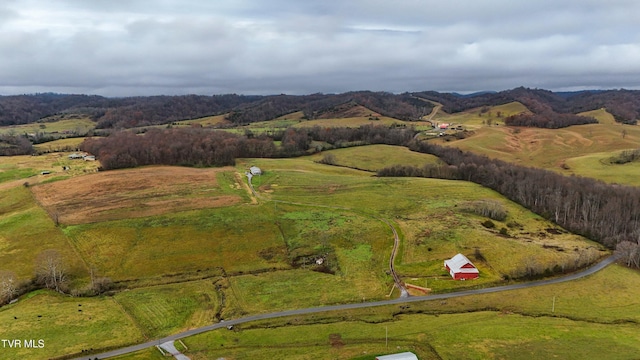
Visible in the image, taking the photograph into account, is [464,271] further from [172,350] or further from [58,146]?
[58,146]

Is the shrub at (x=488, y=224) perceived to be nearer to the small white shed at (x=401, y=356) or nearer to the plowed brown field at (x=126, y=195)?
the small white shed at (x=401, y=356)

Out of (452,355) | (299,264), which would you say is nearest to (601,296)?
(452,355)

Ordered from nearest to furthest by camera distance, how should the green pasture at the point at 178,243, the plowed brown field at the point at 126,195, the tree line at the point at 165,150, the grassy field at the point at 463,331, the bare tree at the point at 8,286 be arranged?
1. the grassy field at the point at 463,331
2. the bare tree at the point at 8,286
3. the green pasture at the point at 178,243
4. the plowed brown field at the point at 126,195
5. the tree line at the point at 165,150

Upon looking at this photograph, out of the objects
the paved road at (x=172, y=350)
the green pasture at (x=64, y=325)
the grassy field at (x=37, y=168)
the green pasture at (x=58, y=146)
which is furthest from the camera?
the green pasture at (x=58, y=146)

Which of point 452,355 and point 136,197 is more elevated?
point 136,197

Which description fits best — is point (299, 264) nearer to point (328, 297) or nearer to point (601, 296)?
point (328, 297)

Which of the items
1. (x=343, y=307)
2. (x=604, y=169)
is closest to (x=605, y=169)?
(x=604, y=169)

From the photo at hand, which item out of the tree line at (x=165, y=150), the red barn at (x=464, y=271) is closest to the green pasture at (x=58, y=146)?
the tree line at (x=165, y=150)

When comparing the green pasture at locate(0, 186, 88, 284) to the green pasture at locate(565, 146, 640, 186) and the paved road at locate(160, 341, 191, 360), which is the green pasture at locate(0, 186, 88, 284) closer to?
the paved road at locate(160, 341, 191, 360)
